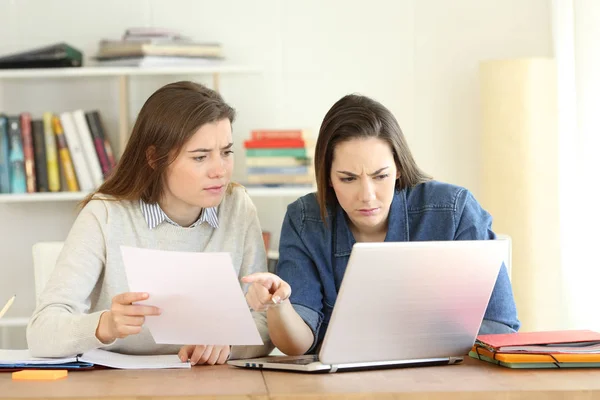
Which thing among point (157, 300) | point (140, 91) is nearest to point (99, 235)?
point (157, 300)

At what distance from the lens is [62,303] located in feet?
5.82

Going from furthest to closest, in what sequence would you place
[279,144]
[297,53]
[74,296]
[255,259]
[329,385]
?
[297,53] < [279,144] < [255,259] < [74,296] < [329,385]

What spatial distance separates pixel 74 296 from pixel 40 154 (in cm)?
165

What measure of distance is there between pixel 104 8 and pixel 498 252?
96.5 inches

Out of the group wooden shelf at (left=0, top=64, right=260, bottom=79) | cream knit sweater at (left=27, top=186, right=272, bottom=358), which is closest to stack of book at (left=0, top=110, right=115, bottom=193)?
wooden shelf at (left=0, top=64, right=260, bottom=79)

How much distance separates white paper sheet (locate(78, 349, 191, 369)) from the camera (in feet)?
5.27

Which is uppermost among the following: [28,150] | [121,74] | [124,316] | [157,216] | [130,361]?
[121,74]

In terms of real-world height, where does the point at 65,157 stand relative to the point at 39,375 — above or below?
above

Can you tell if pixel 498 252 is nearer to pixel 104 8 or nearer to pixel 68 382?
pixel 68 382

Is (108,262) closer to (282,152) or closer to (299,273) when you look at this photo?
(299,273)

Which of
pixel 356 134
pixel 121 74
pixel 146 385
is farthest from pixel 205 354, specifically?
pixel 121 74

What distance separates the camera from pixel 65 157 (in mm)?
3318

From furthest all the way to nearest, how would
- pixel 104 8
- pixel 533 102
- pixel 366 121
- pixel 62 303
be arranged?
pixel 104 8 < pixel 533 102 < pixel 366 121 < pixel 62 303

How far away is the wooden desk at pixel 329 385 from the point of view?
130cm
